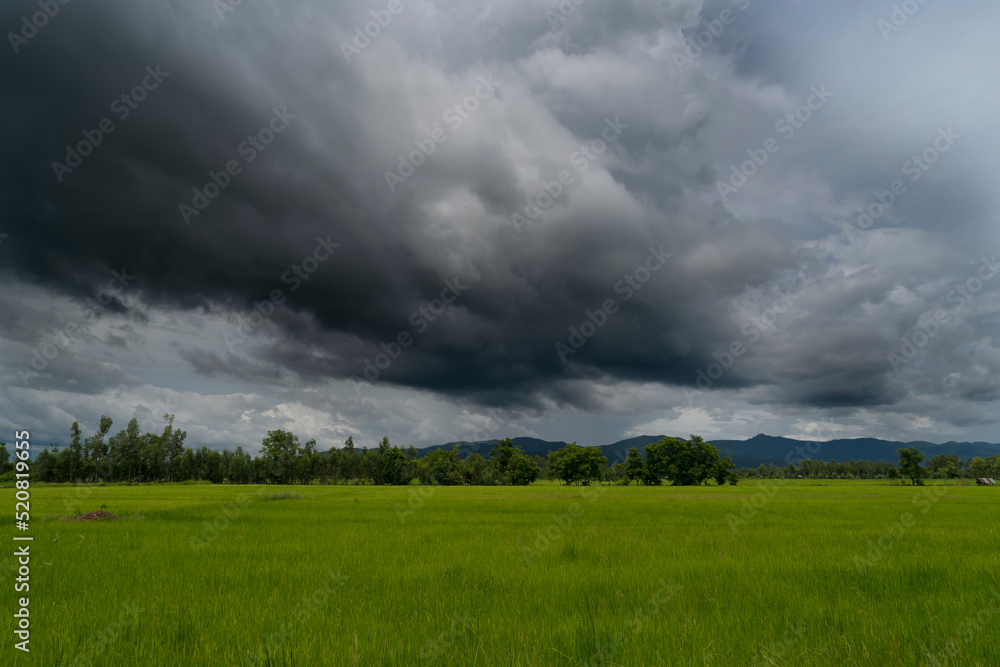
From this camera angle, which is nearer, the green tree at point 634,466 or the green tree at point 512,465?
the green tree at point 634,466

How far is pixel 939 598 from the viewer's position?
6.57 m

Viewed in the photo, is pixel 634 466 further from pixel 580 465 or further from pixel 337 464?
pixel 337 464

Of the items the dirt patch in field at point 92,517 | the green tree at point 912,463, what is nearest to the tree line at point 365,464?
the green tree at point 912,463

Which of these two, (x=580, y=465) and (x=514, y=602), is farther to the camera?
(x=580, y=465)

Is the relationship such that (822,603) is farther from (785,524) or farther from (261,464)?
(261,464)

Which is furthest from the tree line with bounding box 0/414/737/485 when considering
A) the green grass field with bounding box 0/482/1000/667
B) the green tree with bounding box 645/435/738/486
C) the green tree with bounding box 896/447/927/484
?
the green grass field with bounding box 0/482/1000/667

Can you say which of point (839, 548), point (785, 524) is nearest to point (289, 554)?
point (839, 548)

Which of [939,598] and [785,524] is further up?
[939,598]

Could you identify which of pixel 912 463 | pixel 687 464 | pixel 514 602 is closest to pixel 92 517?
pixel 514 602

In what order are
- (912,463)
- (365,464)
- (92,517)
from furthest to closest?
(365,464) < (912,463) < (92,517)

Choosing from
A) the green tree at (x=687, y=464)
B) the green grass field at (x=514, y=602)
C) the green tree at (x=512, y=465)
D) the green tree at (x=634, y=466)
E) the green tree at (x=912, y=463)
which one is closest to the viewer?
the green grass field at (x=514, y=602)

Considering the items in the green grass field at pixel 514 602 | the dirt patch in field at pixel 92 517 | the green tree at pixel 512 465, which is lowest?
the green tree at pixel 512 465

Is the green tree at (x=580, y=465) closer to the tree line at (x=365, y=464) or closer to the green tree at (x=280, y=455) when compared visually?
the tree line at (x=365, y=464)

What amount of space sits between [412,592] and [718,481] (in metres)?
115
